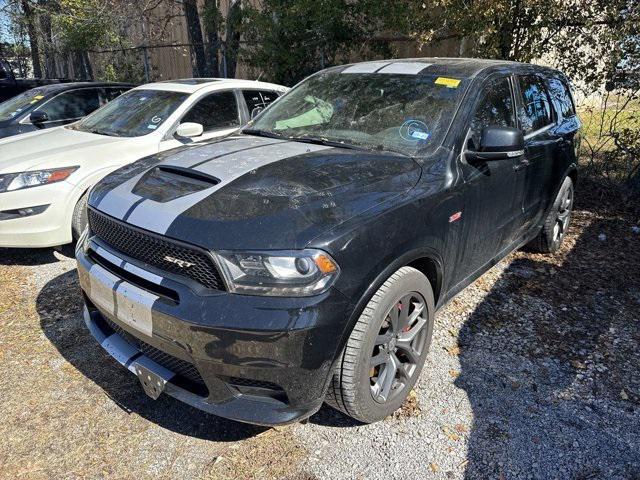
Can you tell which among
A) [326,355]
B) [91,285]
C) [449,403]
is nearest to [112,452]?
[91,285]

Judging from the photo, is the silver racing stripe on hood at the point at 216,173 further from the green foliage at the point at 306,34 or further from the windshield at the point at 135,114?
the green foliage at the point at 306,34

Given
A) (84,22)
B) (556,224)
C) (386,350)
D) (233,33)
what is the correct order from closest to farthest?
(386,350) < (556,224) < (233,33) < (84,22)

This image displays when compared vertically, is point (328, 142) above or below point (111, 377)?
above

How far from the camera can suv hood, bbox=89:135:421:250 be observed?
2.11 m

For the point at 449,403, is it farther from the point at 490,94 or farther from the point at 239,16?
the point at 239,16

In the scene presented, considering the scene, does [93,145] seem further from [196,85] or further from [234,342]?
[234,342]

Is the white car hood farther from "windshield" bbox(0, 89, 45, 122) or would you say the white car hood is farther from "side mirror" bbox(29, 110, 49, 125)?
"windshield" bbox(0, 89, 45, 122)

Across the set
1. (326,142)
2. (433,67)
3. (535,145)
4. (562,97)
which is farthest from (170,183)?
(562,97)

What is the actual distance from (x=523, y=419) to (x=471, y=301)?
1.38m

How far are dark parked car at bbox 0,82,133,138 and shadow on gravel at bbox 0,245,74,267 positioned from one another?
2331 mm

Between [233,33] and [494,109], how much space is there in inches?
376

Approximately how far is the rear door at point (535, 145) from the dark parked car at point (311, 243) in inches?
7.0

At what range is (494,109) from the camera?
11.0 ft

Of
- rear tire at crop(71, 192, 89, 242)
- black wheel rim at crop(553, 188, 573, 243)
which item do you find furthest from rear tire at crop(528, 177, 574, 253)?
rear tire at crop(71, 192, 89, 242)
